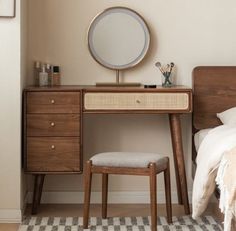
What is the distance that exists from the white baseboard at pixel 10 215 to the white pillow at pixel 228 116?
145 cm

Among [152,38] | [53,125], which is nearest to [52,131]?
[53,125]

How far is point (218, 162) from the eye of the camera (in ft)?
9.93

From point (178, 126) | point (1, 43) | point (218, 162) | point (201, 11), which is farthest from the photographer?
point (201, 11)

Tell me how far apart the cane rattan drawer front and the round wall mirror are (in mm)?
430

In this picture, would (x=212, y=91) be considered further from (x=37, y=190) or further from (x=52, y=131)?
(x=37, y=190)

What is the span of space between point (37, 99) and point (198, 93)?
3.69 ft

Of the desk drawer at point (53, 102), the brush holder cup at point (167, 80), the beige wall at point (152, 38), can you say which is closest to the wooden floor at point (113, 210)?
the beige wall at point (152, 38)

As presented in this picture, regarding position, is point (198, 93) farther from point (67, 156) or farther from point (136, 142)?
point (67, 156)

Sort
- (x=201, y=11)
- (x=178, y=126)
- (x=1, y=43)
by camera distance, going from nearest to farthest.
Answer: (x=1, y=43)
(x=178, y=126)
(x=201, y=11)

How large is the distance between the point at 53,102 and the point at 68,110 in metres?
0.11

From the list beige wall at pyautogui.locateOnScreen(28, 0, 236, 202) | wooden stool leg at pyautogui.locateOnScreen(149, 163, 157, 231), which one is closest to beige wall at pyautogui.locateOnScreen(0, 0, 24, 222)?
beige wall at pyautogui.locateOnScreen(28, 0, 236, 202)

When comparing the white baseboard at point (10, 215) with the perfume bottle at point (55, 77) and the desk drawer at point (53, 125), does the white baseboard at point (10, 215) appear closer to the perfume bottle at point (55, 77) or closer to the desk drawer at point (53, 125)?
the desk drawer at point (53, 125)

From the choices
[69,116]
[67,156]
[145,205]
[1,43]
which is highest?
[1,43]

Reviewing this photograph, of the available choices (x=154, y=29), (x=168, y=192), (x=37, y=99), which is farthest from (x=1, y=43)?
(x=168, y=192)
